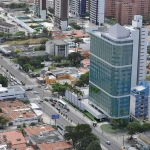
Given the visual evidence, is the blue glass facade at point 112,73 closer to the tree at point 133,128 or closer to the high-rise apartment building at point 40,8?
the tree at point 133,128

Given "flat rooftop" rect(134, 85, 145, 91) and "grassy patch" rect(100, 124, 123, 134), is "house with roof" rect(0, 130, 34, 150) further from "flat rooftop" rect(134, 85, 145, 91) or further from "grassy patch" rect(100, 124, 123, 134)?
"flat rooftop" rect(134, 85, 145, 91)

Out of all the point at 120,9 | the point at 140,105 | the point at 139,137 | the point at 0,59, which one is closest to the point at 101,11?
the point at 120,9

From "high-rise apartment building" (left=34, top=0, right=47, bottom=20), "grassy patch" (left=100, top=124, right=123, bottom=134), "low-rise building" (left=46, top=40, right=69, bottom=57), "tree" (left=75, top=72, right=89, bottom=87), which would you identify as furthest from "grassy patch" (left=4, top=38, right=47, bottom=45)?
"grassy patch" (left=100, top=124, right=123, bottom=134)

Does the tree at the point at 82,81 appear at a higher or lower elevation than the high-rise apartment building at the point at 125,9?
lower

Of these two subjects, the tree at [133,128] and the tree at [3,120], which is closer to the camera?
the tree at [133,128]

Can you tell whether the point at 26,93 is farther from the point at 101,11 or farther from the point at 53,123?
the point at 101,11

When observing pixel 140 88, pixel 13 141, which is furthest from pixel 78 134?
pixel 140 88

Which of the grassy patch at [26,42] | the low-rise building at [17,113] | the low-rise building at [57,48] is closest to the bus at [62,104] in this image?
the low-rise building at [17,113]
